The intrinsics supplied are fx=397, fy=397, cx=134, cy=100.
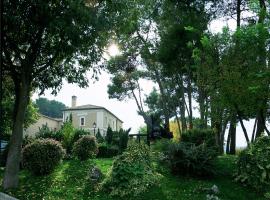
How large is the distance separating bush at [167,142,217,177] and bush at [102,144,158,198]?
2.78 feet

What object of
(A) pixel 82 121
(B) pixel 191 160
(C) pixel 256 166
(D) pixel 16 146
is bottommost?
(C) pixel 256 166

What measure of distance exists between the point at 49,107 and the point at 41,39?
241ft

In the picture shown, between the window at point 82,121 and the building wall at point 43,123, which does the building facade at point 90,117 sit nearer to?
the window at point 82,121

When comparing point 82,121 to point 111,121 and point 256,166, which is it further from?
point 256,166

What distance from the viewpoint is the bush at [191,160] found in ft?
37.8

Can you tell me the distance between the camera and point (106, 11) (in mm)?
11969

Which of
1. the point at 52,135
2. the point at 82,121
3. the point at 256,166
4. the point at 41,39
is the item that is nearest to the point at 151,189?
the point at 256,166

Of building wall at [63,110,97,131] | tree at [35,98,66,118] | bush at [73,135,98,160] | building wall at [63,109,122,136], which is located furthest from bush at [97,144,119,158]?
tree at [35,98,66,118]

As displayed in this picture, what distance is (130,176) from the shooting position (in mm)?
10562

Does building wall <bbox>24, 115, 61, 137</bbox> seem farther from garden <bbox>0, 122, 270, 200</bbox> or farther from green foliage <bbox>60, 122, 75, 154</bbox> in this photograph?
garden <bbox>0, 122, 270, 200</bbox>

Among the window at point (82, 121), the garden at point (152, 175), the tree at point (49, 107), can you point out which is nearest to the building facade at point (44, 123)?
the window at point (82, 121)

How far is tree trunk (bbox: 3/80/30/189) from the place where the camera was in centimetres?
1153

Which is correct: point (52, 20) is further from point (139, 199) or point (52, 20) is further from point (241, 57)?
point (241, 57)

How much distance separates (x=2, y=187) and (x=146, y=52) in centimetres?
1723
